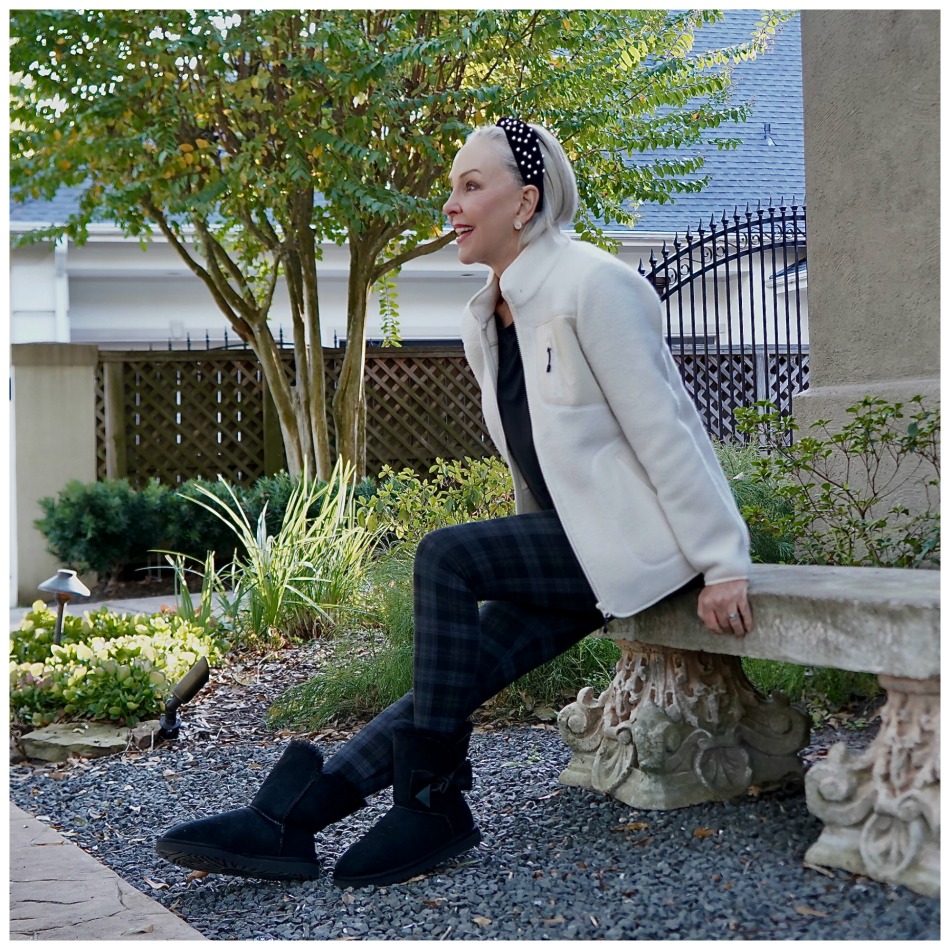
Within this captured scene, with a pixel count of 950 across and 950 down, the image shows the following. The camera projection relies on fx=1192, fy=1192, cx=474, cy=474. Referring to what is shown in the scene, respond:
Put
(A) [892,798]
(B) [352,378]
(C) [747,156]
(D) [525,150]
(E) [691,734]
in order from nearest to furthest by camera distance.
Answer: (A) [892,798] < (D) [525,150] < (E) [691,734] < (B) [352,378] < (C) [747,156]

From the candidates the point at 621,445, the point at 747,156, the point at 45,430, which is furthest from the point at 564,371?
the point at 747,156

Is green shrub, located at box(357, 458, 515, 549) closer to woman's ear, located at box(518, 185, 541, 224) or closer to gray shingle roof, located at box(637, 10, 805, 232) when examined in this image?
woman's ear, located at box(518, 185, 541, 224)

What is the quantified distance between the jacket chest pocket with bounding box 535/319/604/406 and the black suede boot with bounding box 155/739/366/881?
97cm

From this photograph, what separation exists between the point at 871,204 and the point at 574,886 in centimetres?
296

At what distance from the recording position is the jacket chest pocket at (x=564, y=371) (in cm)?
258

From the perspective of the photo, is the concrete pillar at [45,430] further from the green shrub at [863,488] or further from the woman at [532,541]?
the woman at [532,541]

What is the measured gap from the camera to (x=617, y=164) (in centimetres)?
909

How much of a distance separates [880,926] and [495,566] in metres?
1.05

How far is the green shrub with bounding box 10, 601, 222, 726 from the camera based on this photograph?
456 cm

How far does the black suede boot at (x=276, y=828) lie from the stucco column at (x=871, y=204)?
2560mm

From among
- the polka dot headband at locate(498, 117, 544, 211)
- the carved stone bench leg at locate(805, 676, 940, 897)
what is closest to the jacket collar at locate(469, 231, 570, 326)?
the polka dot headband at locate(498, 117, 544, 211)

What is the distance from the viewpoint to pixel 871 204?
14.6 feet

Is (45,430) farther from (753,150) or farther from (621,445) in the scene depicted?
(753,150)

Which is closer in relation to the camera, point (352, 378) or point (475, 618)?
point (475, 618)
